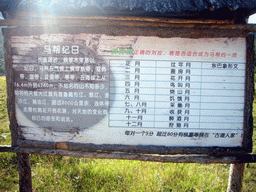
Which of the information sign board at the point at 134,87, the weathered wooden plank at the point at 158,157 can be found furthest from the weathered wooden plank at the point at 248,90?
the weathered wooden plank at the point at 158,157

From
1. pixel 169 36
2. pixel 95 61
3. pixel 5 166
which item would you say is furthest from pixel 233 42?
pixel 5 166

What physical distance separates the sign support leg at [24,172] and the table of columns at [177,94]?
56.2 inches

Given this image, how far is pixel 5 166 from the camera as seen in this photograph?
11.4 feet

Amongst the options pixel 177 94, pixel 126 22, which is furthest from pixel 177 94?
pixel 126 22

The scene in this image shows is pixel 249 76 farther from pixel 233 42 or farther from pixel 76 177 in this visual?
pixel 76 177

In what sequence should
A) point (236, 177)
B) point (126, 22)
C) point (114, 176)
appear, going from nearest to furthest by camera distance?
1. point (126, 22)
2. point (236, 177)
3. point (114, 176)

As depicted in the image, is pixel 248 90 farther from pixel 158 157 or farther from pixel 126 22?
pixel 126 22

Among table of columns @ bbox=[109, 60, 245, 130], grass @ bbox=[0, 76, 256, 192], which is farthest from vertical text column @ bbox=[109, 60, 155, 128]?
grass @ bbox=[0, 76, 256, 192]

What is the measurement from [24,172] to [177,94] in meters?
2.39

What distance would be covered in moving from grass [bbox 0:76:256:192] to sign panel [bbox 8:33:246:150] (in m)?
1.06

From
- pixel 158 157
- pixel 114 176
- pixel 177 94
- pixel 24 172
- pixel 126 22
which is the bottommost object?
pixel 114 176

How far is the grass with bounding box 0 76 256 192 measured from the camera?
299 centimetres

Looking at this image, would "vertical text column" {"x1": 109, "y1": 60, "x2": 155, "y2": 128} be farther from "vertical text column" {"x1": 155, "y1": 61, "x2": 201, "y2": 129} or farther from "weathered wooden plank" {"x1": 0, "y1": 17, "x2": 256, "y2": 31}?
"weathered wooden plank" {"x1": 0, "y1": 17, "x2": 256, "y2": 31}

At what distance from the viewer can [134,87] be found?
90.1 inches
